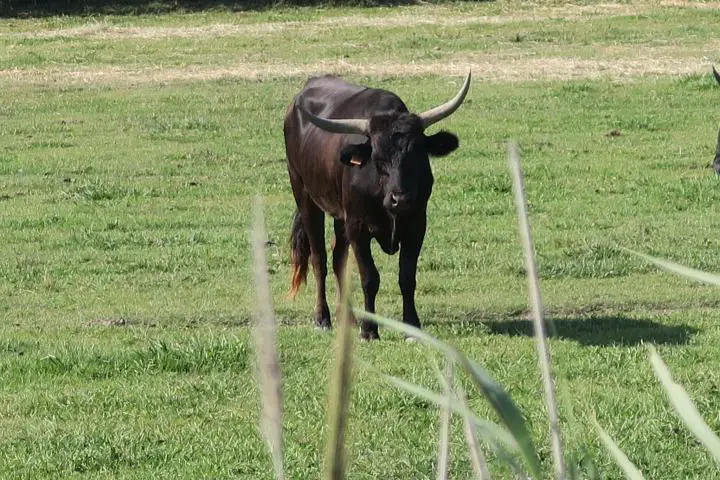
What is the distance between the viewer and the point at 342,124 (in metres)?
9.37

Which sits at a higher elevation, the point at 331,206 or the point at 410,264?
the point at 331,206

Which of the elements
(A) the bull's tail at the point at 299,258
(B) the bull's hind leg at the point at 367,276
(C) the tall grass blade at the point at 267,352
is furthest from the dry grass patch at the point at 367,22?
(C) the tall grass blade at the point at 267,352

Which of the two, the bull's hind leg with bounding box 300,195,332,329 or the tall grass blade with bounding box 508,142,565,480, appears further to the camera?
the bull's hind leg with bounding box 300,195,332,329

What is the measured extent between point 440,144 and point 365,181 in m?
0.53

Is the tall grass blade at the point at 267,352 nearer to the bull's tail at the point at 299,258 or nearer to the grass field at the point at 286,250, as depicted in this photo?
the grass field at the point at 286,250

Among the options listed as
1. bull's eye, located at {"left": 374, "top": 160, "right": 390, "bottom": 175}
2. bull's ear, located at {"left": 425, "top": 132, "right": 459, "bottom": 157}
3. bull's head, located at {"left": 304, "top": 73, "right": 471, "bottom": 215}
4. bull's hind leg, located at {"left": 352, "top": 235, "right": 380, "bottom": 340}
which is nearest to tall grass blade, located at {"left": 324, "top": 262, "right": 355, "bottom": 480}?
bull's head, located at {"left": 304, "top": 73, "right": 471, "bottom": 215}

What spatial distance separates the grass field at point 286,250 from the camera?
6301mm

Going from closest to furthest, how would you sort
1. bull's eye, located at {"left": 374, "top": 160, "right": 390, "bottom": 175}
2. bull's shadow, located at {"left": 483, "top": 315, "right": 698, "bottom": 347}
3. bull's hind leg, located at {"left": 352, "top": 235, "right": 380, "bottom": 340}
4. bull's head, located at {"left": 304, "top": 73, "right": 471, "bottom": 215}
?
1. bull's shadow, located at {"left": 483, "top": 315, "right": 698, "bottom": 347}
2. bull's head, located at {"left": 304, "top": 73, "right": 471, "bottom": 215}
3. bull's eye, located at {"left": 374, "top": 160, "right": 390, "bottom": 175}
4. bull's hind leg, located at {"left": 352, "top": 235, "right": 380, "bottom": 340}

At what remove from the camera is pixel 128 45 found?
28.9 meters

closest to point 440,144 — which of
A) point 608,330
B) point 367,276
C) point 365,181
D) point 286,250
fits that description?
point 365,181

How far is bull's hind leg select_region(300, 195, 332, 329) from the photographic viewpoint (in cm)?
987

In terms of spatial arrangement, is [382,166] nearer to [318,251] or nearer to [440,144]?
[440,144]

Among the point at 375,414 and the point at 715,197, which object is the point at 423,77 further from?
the point at 375,414

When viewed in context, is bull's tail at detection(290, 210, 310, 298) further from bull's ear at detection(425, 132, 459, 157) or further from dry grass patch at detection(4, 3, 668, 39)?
dry grass patch at detection(4, 3, 668, 39)
